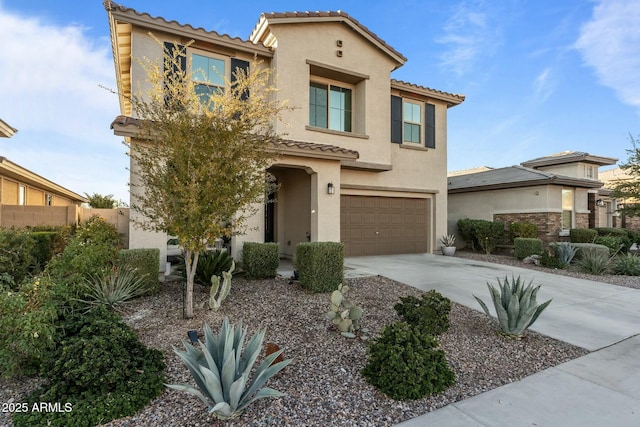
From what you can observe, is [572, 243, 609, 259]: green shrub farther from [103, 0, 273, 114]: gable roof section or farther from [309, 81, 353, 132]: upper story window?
[103, 0, 273, 114]: gable roof section

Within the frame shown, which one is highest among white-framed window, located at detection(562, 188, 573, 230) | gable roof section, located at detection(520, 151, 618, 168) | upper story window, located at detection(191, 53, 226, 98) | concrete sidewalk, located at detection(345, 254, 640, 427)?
upper story window, located at detection(191, 53, 226, 98)

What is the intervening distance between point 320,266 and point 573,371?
13.8ft

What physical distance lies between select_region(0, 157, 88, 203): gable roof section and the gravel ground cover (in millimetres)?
12935

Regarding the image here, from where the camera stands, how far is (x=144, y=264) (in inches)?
253

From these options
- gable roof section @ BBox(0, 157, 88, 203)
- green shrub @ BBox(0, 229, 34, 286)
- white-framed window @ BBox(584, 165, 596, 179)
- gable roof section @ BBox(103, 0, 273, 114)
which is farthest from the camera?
white-framed window @ BBox(584, 165, 596, 179)

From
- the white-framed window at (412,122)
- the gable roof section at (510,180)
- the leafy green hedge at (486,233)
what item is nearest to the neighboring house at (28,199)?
the white-framed window at (412,122)

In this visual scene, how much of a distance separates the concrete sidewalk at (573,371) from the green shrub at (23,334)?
355 cm

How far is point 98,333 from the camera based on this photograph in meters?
3.48

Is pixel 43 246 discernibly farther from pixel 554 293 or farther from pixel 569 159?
pixel 569 159

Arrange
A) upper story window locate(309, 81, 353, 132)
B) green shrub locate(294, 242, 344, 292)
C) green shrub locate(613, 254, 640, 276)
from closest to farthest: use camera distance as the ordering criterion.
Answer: green shrub locate(294, 242, 344, 292) → green shrub locate(613, 254, 640, 276) → upper story window locate(309, 81, 353, 132)

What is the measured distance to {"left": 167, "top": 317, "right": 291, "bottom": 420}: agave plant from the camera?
2.68 metres

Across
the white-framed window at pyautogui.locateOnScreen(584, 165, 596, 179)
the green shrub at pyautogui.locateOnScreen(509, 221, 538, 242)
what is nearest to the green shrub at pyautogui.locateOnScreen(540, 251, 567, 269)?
the green shrub at pyautogui.locateOnScreen(509, 221, 538, 242)

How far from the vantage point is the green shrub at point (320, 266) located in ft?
21.9

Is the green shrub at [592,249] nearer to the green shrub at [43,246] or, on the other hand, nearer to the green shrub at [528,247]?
the green shrub at [528,247]
